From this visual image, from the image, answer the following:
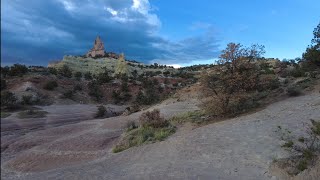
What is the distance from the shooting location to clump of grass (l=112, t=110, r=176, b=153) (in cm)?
1899

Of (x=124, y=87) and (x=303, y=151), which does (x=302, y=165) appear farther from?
(x=124, y=87)

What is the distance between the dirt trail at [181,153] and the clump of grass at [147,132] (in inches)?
25.3

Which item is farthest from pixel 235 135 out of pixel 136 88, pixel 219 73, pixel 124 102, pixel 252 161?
pixel 136 88

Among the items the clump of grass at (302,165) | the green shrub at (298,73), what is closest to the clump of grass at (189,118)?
the clump of grass at (302,165)

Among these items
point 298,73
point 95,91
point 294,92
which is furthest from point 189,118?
point 95,91

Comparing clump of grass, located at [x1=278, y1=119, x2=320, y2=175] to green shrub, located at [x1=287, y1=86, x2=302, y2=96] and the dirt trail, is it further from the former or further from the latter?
green shrub, located at [x1=287, y1=86, x2=302, y2=96]

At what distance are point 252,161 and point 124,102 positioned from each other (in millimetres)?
41603

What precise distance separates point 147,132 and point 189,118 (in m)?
4.66

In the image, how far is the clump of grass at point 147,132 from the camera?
1899cm

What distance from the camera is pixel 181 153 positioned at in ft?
51.7

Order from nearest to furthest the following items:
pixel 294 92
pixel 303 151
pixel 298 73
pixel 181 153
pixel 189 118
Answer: pixel 303 151 → pixel 181 153 → pixel 189 118 → pixel 294 92 → pixel 298 73

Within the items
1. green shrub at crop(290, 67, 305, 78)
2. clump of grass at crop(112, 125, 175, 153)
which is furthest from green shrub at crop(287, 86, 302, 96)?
clump of grass at crop(112, 125, 175, 153)

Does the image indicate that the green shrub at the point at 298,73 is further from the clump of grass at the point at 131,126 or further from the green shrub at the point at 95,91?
the green shrub at the point at 95,91

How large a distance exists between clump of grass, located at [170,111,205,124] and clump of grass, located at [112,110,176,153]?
1.25 metres
